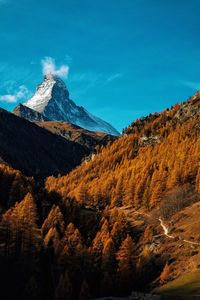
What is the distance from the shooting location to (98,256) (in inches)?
5610

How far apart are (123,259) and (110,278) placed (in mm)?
10788

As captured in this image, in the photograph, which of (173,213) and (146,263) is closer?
(146,263)

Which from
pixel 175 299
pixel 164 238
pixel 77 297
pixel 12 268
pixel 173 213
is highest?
pixel 173 213

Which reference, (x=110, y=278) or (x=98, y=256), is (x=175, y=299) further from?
(x=98, y=256)

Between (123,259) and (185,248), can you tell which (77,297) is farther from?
(185,248)

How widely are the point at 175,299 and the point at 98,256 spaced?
5156cm

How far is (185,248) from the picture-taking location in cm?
14012

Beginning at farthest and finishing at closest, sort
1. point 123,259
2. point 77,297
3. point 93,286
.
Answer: point 123,259, point 93,286, point 77,297

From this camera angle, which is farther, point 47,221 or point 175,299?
point 47,221

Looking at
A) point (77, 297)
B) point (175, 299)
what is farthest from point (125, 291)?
point (175, 299)

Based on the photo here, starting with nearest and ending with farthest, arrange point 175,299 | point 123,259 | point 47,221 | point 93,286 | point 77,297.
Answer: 1. point 175,299
2. point 77,297
3. point 93,286
4. point 123,259
5. point 47,221

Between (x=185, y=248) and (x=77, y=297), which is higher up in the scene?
(x=185, y=248)

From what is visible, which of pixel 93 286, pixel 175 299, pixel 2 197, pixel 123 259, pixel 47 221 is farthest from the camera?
pixel 2 197

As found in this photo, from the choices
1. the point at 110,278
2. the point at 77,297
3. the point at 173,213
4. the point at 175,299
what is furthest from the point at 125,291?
the point at 173,213
